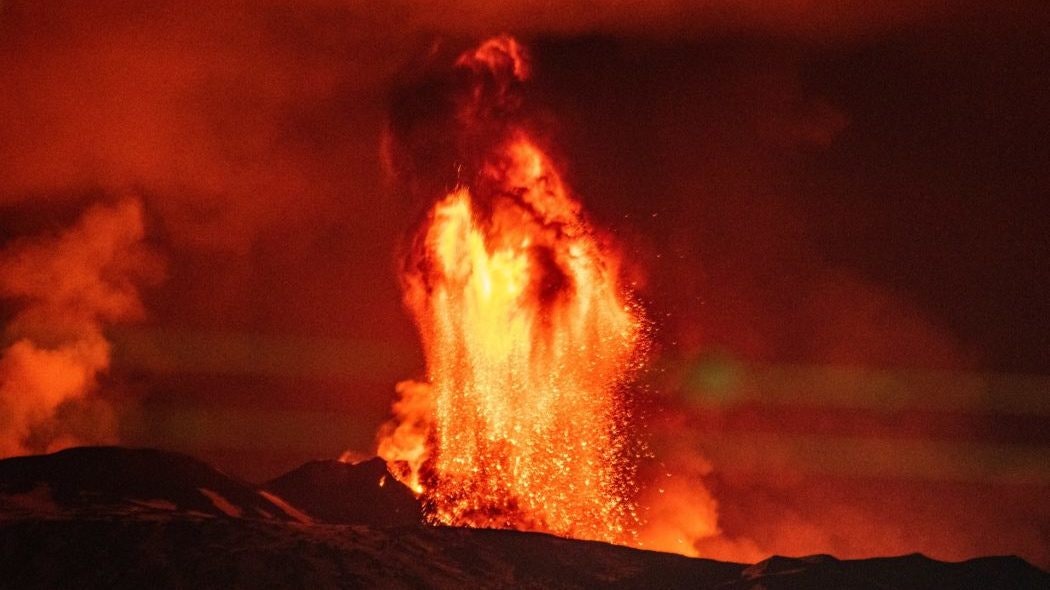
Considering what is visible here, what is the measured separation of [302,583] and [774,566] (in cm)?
5796

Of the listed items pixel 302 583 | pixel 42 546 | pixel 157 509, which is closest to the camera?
pixel 302 583

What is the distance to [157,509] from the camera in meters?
187

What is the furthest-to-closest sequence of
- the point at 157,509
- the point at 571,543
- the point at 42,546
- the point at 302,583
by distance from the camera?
the point at 157,509 → the point at 571,543 → the point at 42,546 → the point at 302,583

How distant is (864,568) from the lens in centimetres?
16588

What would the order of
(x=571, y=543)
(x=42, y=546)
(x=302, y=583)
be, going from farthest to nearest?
1. (x=571, y=543)
2. (x=42, y=546)
3. (x=302, y=583)

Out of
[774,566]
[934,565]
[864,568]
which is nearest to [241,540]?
[774,566]

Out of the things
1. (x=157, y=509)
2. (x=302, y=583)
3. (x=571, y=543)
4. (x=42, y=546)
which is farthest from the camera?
(x=157, y=509)

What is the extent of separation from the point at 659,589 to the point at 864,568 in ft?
88.8

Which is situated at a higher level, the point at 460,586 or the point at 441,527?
the point at 441,527

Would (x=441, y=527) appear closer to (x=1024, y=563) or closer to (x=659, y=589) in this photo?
(x=659, y=589)

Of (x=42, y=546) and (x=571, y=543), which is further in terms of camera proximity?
(x=571, y=543)

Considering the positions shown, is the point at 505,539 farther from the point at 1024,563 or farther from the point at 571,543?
the point at 1024,563

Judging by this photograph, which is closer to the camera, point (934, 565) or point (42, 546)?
point (42, 546)

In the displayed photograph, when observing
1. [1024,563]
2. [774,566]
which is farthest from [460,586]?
[1024,563]
